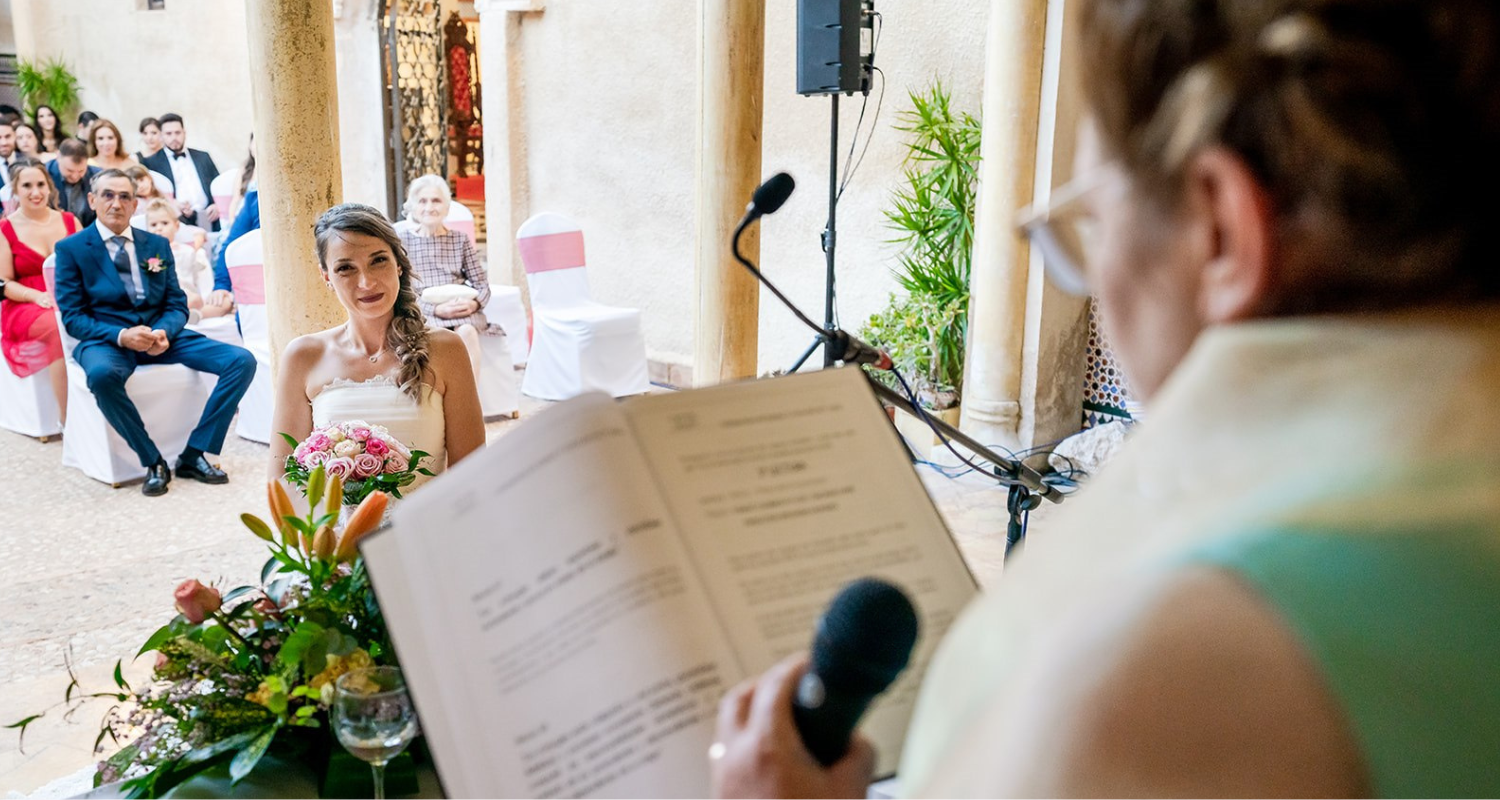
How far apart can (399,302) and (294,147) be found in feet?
2.83

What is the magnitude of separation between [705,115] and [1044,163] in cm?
163

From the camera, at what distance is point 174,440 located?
20.5 feet

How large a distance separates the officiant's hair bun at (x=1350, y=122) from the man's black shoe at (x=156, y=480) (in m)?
6.05

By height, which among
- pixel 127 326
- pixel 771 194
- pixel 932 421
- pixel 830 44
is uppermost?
pixel 830 44

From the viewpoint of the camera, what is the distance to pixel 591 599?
907 millimetres

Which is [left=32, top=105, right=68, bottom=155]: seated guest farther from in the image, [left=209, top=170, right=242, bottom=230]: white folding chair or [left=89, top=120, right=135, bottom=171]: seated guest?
[left=89, top=120, right=135, bottom=171]: seated guest

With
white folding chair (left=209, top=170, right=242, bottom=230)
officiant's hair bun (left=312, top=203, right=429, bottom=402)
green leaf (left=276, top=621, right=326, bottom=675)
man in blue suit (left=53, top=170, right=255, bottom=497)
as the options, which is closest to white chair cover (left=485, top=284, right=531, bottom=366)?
man in blue suit (left=53, top=170, right=255, bottom=497)

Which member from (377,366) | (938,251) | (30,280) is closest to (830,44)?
(938,251)

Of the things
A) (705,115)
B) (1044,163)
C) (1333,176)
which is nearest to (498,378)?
(705,115)

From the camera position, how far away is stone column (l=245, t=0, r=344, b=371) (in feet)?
13.7

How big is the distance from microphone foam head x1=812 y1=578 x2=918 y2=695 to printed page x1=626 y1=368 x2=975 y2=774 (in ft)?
0.56

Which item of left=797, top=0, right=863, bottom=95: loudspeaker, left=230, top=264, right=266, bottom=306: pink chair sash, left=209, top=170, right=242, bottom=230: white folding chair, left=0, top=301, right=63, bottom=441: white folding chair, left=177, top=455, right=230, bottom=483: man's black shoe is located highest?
left=797, top=0, right=863, bottom=95: loudspeaker

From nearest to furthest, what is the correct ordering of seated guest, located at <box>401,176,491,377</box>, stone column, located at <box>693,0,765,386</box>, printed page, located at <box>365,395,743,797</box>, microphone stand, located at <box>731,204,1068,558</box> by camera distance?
1. printed page, located at <box>365,395,743,797</box>
2. microphone stand, located at <box>731,204,1068,558</box>
3. stone column, located at <box>693,0,765,386</box>
4. seated guest, located at <box>401,176,491,377</box>

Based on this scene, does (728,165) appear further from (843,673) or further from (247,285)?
Result: (843,673)
